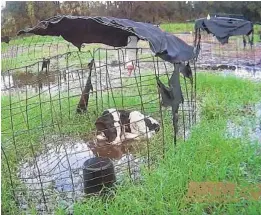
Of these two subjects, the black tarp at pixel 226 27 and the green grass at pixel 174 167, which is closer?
the green grass at pixel 174 167

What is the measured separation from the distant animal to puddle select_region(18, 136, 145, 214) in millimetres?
252

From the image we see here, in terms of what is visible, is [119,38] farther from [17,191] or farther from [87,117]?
[17,191]

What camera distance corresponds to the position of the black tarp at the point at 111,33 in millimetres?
3617

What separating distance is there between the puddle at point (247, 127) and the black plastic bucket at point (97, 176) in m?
1.96

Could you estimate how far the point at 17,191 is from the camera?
3588 millimetres

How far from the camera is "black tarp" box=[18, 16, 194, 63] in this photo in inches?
142

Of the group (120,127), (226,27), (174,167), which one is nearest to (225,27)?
(226,27)

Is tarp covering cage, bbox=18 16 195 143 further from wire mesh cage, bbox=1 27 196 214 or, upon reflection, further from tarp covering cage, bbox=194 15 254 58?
tarp covering cage, bbox=194 15 254 58

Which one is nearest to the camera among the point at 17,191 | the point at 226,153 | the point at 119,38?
the point at 17,191

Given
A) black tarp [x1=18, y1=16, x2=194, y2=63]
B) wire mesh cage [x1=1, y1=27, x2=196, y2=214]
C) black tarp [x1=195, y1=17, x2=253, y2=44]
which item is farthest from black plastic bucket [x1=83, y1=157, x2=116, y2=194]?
black tarp [x1=195, y1=17, x2=253, y2=44]

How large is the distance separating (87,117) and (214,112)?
206 centimetres

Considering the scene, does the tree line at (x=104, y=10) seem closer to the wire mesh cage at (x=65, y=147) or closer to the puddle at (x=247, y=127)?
the wire mesh cage at (x=65, y=147)

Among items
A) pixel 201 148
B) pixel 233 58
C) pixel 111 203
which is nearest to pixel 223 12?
pixel 233 58

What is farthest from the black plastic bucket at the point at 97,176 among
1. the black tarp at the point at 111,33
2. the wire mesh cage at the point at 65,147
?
the black tarp at the point at 111,33
